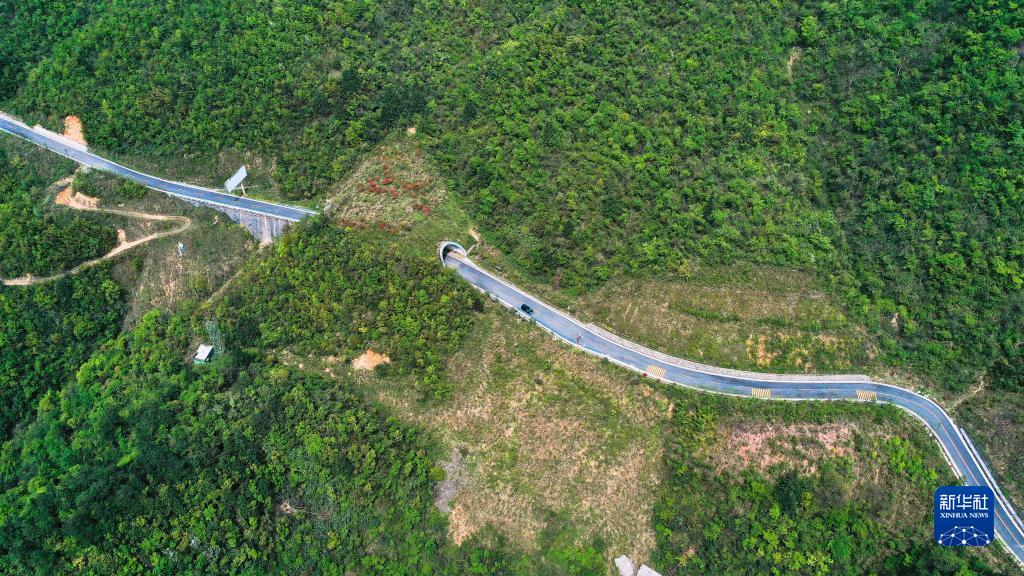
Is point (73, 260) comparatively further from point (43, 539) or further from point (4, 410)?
point (43, 539)

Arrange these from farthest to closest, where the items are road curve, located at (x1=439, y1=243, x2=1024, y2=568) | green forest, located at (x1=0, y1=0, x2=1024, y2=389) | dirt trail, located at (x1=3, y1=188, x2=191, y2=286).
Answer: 1. dirt trail, located at (x1=3, y1=188, x2=191, y2=286)
2. green forest, located at (x1=0, y1=0, x2=1024, y2=389)
3. road curve, located at (x1=439, y1=243, x2=1024, y2=568)

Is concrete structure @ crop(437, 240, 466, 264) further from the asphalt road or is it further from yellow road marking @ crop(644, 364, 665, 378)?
yellow road marking @ crop(644, 364, 665, 378)

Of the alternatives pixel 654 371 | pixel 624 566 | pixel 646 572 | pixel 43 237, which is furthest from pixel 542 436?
pixel 43 237

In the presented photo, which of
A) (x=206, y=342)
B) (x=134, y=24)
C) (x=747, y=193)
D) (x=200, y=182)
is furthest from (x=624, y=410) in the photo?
(x=134, y=24)

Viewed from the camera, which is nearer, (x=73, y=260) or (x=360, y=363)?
(x=360, y=363)

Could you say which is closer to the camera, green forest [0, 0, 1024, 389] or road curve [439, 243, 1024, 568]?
road curve [439, 243, 1024, 568]

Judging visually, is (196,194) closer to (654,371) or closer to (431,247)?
(431,247)

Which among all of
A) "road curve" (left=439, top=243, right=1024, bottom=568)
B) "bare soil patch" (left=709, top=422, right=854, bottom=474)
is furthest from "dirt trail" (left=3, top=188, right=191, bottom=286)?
"bare soil patch" (left=709, top=422, right=854, bottom=474)
